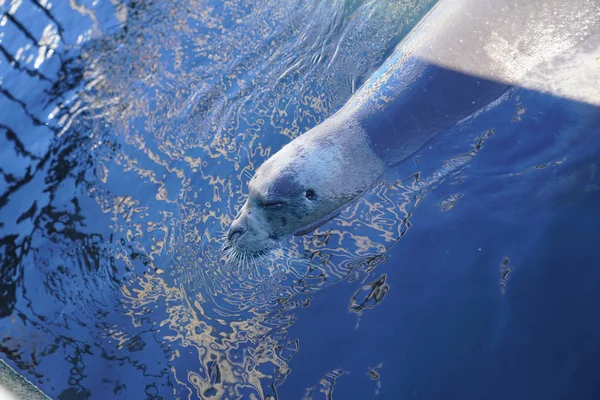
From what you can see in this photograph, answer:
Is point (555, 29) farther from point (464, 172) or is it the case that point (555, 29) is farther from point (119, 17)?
point (119, 17)

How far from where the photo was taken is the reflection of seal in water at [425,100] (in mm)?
4734

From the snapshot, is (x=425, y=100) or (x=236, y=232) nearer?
(x=236, y=232)

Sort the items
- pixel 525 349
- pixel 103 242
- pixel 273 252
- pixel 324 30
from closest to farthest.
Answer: pixel 525 349
pixel 273 252
pixel 103 242
pixel 324 30

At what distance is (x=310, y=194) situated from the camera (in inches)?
188

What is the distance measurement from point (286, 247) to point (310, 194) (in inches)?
19.0

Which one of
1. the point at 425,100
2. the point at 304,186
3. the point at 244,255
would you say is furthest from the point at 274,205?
the point at 425,100

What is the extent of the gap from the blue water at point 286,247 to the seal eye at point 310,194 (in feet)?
0.90

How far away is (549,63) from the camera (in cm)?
484

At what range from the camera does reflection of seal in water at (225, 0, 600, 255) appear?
4734 mm

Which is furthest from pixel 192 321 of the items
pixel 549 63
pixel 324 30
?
pixel 324 30

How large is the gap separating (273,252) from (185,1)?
4.56 m

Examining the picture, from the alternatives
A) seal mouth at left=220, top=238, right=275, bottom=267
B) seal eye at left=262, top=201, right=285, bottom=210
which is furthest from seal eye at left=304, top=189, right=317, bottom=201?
seal mouth at left=220, top=238, right=275, bottom=267

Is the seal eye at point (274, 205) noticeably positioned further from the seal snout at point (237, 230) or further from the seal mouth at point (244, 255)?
the seal mouth at point (244, 255)

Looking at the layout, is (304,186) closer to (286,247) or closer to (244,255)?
(286,247)
